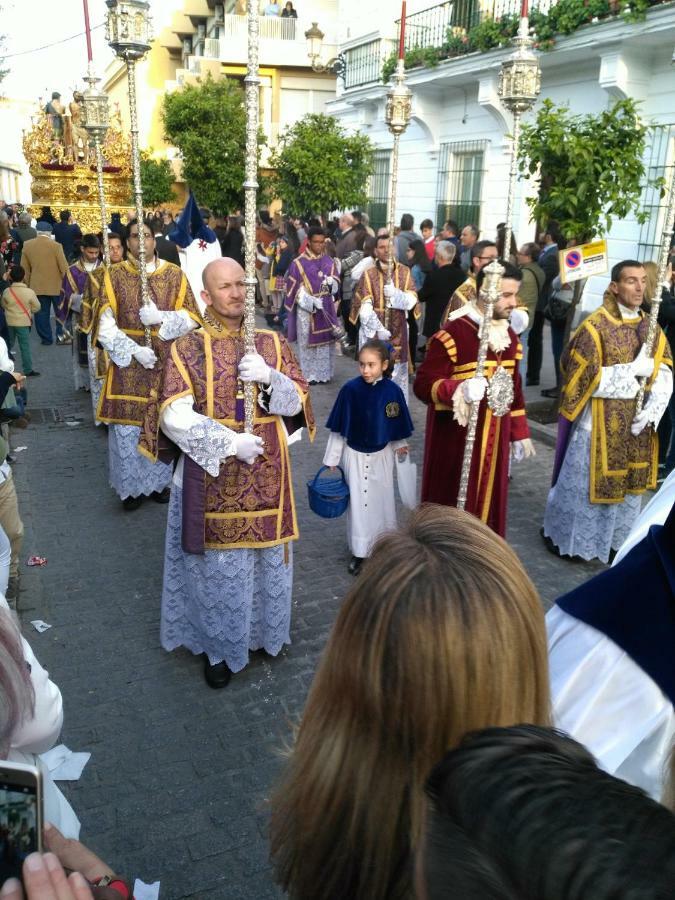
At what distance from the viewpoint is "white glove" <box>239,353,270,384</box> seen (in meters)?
3.63

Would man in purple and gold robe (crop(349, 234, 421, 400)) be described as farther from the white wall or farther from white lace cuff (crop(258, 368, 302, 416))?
white lace cuff (crop(258, 368, 302, 416))

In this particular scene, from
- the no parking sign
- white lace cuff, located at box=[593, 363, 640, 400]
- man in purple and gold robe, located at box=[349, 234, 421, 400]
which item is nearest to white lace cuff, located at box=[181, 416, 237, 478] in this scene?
white lace cuff, located at box=[593, 363, 640, 400]

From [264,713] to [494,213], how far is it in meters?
12.8

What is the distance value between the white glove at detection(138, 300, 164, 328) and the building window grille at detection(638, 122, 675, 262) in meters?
7.25

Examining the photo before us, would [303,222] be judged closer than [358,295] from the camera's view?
No

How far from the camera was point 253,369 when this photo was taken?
3.63 metres

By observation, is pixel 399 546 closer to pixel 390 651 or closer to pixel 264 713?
pixel 390 651

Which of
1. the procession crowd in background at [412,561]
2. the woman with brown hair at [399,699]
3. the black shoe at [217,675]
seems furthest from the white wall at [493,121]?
the woman with brown hair at [399,699]

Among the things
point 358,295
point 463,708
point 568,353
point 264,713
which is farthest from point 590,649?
point 358,295

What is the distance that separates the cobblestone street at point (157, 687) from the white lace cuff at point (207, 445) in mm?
1161

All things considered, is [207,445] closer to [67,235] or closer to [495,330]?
[495,330]

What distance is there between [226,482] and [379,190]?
16.8 metres

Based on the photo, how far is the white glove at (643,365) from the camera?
496 centimetres

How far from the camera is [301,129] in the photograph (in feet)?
46.3
